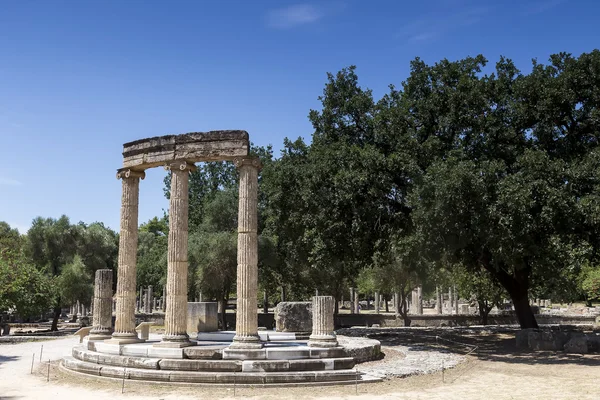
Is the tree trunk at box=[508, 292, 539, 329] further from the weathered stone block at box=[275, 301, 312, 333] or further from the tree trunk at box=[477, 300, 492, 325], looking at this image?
the tree trunk at box=[477, 300, 492, 325]

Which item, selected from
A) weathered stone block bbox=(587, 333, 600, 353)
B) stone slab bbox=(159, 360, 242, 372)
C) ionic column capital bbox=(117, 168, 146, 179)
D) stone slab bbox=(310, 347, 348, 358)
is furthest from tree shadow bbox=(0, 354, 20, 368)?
weathered stone block bbox=(587, 333, 600, 353)

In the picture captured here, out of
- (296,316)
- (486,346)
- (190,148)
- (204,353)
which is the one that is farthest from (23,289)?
(486,346)

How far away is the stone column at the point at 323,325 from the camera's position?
1745 cm

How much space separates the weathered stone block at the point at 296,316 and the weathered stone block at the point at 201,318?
402cm

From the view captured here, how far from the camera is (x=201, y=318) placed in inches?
1035

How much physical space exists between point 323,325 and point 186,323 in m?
4.94

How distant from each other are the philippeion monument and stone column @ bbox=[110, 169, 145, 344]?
4 centimetres

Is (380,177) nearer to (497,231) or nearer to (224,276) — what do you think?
(497,231)

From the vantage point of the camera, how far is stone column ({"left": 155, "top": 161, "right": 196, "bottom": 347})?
17.5 m

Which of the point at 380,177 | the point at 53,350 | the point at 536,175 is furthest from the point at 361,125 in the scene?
the point at 53,350

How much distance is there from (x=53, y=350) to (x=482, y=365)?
19854 mm

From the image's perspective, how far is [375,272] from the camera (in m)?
43.7

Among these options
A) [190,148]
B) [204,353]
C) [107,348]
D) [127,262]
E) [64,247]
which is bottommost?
[107,348]

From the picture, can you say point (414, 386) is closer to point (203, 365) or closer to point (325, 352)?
point (325, 352)
